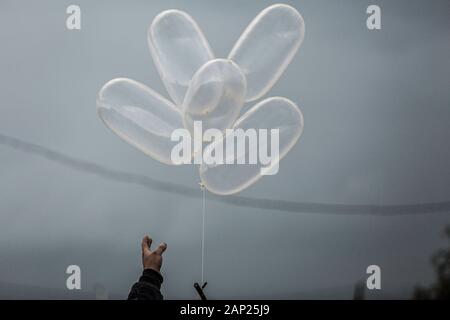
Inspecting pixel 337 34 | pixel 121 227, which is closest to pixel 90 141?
pixel 121 227

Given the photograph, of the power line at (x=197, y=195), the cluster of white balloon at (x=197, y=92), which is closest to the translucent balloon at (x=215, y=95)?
the cluster of white balloon at (x=197, y=92)

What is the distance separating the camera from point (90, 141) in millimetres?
3305

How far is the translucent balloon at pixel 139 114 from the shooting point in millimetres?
2918

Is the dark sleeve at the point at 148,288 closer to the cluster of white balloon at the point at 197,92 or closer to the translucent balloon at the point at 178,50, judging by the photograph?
the cluster of white balloon at the point at 197,92

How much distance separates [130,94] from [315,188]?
3.04ft

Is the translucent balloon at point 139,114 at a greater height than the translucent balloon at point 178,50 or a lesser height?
lesser

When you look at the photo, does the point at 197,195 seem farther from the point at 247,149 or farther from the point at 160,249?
the point at 160,249

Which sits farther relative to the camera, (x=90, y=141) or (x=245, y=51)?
(x=90, y=141)

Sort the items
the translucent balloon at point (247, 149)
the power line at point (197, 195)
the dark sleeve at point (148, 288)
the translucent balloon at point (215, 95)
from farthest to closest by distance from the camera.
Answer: the power line at point (197, 195), the translucent balloon at point (247, 149), the translucent balloon at point (215, 95), the dark sleeve at point (148, 288)

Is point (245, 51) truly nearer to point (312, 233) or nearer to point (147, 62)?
point (147, 62)

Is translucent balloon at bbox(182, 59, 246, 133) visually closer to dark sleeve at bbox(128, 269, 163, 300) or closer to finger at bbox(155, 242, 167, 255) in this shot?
finger at bbox(155, 242, 167, 255)

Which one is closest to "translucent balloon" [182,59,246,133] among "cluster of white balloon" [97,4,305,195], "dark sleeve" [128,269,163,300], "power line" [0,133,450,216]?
"cluster of white balloon" [97,4,305,195]

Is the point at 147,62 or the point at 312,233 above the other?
the point at 147,62

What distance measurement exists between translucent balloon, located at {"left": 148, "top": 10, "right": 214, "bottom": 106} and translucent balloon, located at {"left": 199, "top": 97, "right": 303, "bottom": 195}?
0.26 m
